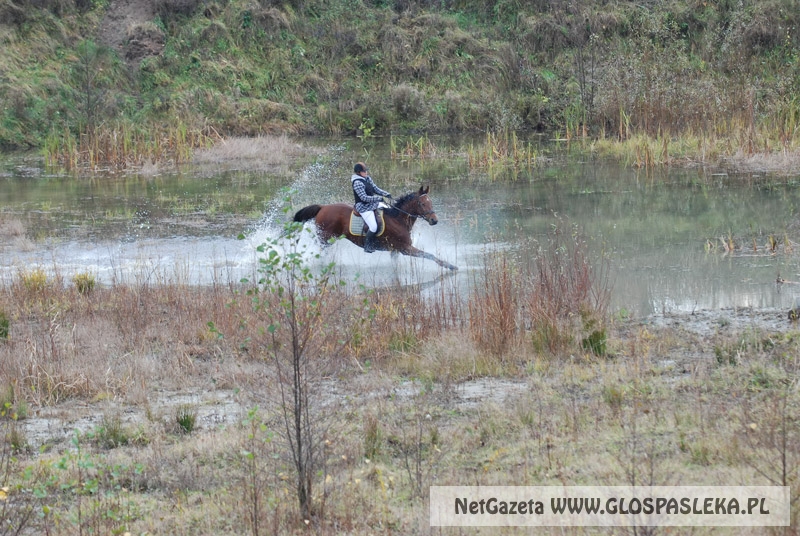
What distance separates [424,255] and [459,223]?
3.68m

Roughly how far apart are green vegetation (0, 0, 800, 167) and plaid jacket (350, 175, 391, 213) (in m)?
18.3

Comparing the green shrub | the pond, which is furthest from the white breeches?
the green shrub

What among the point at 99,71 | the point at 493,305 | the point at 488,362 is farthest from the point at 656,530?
the point at 99,71

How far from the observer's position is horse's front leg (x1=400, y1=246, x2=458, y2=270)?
14559mm

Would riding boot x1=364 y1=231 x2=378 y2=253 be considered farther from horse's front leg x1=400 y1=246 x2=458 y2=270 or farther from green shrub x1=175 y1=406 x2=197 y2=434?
green shrub x1=175 y1=406 x2=197 y2=434

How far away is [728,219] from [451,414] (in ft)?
40.4

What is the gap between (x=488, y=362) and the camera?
9.11m

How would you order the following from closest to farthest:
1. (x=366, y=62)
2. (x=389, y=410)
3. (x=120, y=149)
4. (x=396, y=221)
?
Result: (x=389, y=410) < (x=396, y=221) < (x=120, y=149) < (x=366, y=62)

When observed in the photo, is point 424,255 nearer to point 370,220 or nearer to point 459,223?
point 370,220

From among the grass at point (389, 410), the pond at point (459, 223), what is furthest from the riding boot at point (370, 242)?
the grass at point (389, 410)

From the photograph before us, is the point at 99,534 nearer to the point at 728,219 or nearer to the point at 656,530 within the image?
the point at 656,530

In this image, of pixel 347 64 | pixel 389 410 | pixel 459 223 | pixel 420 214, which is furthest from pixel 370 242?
pixel 347 64

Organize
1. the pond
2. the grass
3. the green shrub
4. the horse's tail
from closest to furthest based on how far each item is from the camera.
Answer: the grass < the green shrub < the pond < the horse's tail

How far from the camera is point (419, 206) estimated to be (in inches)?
609
